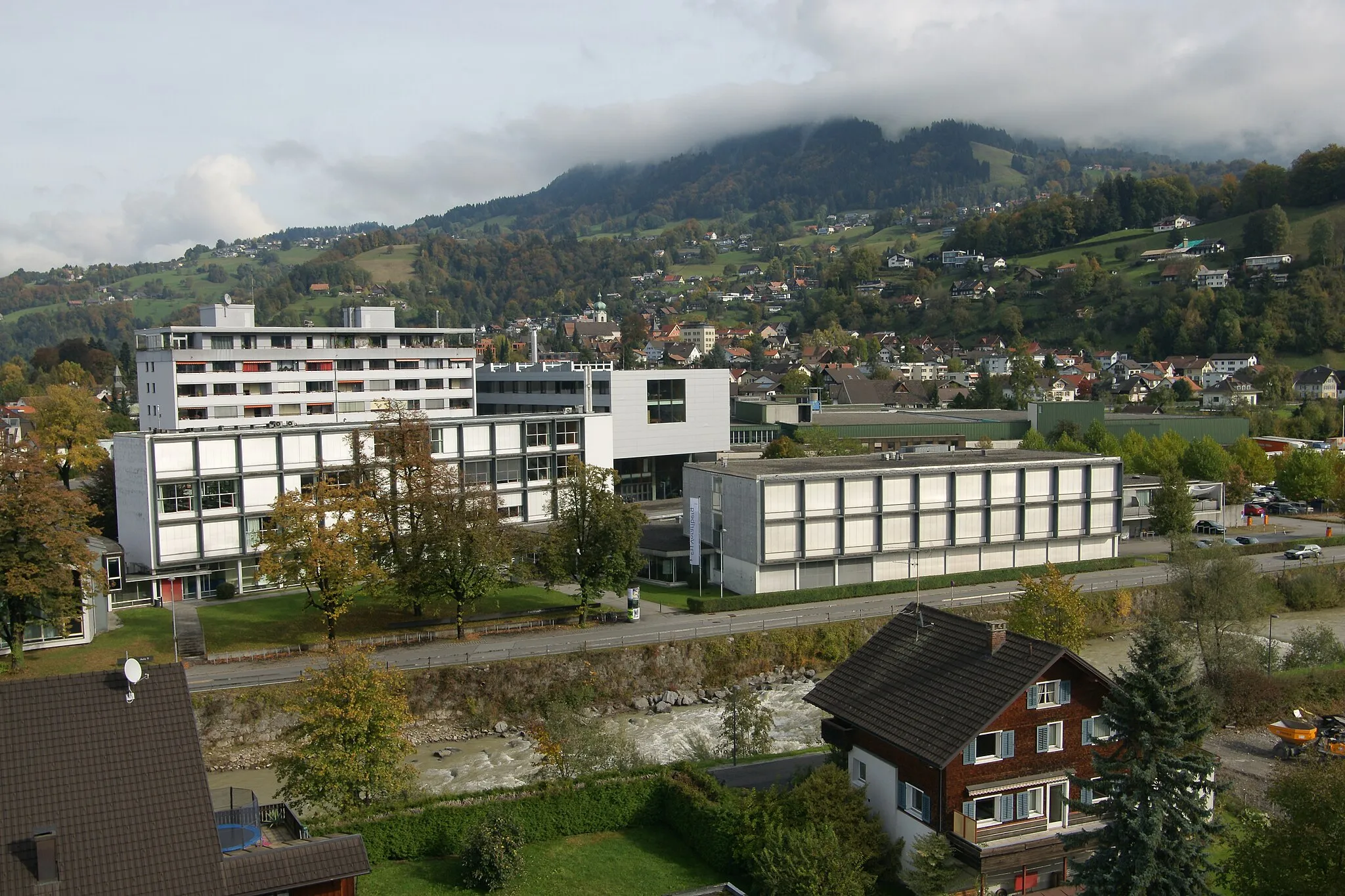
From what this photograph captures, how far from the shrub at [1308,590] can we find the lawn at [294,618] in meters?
32.5

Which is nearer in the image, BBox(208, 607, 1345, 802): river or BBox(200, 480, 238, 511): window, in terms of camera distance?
BBox(208, 607, 1345, 802): river

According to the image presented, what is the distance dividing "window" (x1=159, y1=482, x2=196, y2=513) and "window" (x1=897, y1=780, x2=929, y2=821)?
32.1 m

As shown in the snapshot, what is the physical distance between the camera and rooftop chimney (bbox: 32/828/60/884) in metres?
14.2

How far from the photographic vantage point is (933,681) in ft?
70.8

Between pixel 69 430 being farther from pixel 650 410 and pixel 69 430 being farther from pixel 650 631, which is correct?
pixel 650 631

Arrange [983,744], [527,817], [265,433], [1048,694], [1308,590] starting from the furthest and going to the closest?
[1308,590]
[265,433]
[527,817]
[1048,694]
[983,744]

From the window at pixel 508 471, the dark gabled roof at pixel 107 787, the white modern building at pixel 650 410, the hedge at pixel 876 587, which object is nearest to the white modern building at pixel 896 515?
the hedge at pixel 876 587

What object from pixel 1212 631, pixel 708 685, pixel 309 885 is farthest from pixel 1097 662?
pixel 309 885

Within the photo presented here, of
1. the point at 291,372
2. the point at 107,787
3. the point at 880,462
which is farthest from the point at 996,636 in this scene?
the point at 291,372

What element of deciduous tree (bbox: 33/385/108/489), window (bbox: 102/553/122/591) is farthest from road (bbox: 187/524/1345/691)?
deciduous tree (bbox: 33/385/108/489)

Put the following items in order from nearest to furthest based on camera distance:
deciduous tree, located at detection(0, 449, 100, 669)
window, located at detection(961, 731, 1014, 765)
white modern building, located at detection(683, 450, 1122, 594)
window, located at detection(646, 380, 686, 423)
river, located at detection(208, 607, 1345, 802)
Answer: window, located at detection(961, 731, 1014, 765)
river, located at detection(208, 607, 1345, 802)
deciduous tree, located at detection(0, 449, 100, 669)
white modern building, located at detection(683, 450, 1122, 594)
window, located at detection(646, 380, 686, 423)

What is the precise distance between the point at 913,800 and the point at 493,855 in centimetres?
846

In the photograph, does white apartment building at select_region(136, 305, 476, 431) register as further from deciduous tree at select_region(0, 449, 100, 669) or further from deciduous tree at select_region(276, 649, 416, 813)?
deciduous tree at select_region(276, 649, 416, 813)

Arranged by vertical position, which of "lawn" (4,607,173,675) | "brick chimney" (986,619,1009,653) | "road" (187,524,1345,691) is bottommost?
"road" (187,524,1345,691)
